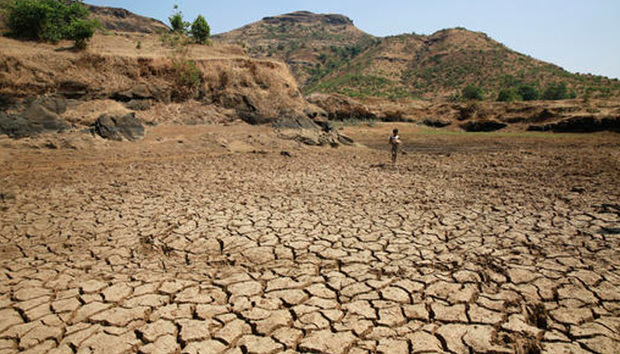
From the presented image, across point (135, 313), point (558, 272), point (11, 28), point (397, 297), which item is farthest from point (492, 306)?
point (11, 28)

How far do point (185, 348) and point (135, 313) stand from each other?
680mm

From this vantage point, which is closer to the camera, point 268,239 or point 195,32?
point 268,239

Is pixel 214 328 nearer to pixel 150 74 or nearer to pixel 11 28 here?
pixel 150 74

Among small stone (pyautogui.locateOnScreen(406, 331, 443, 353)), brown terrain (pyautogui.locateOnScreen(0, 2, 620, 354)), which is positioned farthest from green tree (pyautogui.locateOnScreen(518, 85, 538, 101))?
small stone (pyautogui.locateOnScreen(406, 331, 443, 353))

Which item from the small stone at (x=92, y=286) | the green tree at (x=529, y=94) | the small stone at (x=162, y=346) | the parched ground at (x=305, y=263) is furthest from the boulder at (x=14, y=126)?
the green tree at (x=529, y=94)

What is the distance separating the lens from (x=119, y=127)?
10250 millimetres

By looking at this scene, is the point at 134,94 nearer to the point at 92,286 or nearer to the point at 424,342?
the point at 92,286

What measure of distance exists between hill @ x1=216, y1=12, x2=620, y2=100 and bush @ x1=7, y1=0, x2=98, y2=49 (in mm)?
30395

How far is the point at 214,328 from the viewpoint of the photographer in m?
2.53

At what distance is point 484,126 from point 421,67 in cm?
3704

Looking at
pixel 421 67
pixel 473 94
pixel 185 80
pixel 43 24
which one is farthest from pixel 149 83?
pixel 421 67

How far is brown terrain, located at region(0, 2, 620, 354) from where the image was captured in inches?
98.3

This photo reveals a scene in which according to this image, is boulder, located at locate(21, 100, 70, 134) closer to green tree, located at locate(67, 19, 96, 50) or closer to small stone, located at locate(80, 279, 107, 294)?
green tree, located at locate(67, 19, 96, 50)

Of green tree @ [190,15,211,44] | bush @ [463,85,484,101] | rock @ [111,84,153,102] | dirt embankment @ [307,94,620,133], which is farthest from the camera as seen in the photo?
bush @ [463,85,484,101]
